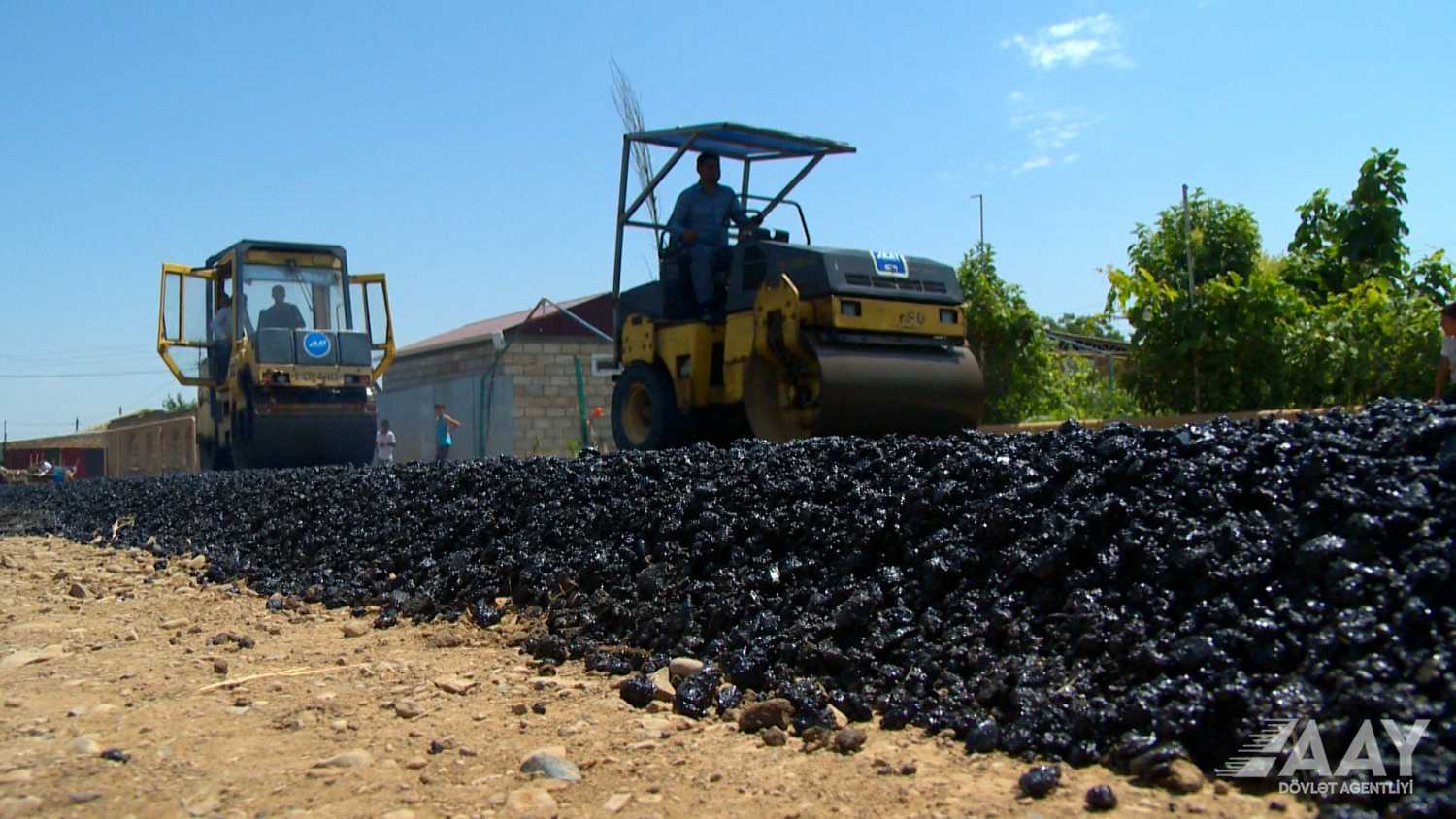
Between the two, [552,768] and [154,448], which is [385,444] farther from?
[552,768]

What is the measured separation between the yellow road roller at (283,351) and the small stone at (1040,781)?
12808 millimetres

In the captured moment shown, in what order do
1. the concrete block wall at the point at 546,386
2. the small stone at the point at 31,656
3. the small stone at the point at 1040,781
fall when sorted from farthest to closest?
the concrete block wall at the point at 546,386
the small stone at the point at 31,656
the small stone at the point at 1040,781

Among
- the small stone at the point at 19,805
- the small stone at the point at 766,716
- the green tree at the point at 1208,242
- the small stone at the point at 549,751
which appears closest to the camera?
the small stone at the point at 19,805

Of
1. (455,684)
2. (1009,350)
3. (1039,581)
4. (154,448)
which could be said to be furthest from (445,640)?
Answer: (154,448)

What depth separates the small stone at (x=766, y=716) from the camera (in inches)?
137

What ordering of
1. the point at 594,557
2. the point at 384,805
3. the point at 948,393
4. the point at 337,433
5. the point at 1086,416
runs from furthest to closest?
the point at 337,433, the point at 1086,416, the point at 948,393, the point at 594,557, the point at 384,805

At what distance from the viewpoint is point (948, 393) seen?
869 centimetres

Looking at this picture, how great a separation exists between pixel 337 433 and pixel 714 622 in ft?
37.4

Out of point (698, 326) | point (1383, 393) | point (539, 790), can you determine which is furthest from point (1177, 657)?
point (1383, 393)

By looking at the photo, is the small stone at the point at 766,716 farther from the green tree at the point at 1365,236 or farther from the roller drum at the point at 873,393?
the green tree at the point at 1365,236

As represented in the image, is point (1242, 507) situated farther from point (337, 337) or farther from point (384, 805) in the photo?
point (337, 337)

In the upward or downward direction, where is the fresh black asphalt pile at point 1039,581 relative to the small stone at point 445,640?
upward

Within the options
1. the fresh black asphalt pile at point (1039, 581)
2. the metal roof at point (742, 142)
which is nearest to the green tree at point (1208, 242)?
the metal roof at point (742, 142)

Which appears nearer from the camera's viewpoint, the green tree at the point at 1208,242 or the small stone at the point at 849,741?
the small stone at the point at 849,741
